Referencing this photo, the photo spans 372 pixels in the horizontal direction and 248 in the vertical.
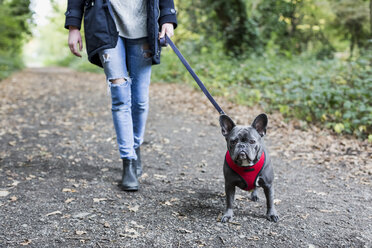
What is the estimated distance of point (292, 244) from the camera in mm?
2266

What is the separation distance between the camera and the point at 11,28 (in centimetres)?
1644

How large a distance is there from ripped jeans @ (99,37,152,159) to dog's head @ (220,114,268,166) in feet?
3.43

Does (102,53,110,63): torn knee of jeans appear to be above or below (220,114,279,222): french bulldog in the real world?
above

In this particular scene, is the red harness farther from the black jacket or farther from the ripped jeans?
the black jacket

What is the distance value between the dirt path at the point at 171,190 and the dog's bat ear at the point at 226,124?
0.72 m

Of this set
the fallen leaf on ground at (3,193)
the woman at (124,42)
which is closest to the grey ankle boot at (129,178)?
the woman at (124,42)

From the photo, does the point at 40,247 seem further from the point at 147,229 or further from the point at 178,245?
the point at 178,245

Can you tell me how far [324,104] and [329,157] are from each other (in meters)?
2.03

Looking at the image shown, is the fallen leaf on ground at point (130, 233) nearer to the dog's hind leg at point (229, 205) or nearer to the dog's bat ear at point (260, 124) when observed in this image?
the dog's hind leg at point (229, 205)

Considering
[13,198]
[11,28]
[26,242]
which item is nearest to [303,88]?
[13,198]

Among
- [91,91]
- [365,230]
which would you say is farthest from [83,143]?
[91,91]

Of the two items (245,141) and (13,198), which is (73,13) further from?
(245,141)

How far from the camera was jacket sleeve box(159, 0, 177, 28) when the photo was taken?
307 centimetres

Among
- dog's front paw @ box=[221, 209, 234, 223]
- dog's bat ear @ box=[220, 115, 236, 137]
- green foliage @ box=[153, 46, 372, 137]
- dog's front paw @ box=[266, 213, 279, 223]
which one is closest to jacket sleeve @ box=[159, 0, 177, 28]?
dog's bat ear @ box=[220, 115, 236, 137]
